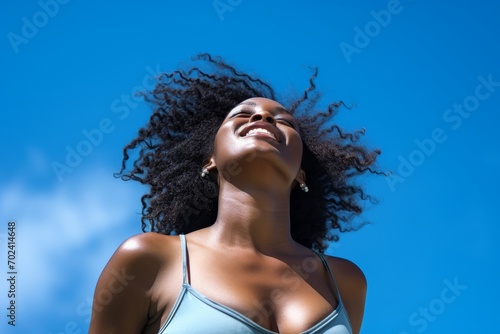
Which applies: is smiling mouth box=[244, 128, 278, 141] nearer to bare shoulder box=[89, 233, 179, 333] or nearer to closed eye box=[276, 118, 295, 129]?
closed eye box=[276, 118, 295, 129]

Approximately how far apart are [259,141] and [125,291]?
A: 4.41ft

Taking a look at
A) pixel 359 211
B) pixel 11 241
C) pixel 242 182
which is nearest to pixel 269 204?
pixel 242 182

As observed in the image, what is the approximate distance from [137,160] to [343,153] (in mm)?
1662

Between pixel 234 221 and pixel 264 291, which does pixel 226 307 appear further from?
pixel 234 221

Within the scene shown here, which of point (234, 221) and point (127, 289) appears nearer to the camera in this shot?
point (127, 289)

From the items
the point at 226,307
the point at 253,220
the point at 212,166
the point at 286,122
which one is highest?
the point at 286,122

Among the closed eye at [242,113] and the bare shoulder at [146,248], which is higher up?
the closed eye at [242,113]

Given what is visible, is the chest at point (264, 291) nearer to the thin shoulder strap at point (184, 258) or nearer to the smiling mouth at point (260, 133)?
the thin shoulder strap at point (184, 258)

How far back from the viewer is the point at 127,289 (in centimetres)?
415

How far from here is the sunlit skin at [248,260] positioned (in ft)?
13.6

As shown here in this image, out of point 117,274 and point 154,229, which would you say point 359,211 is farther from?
point 117,274

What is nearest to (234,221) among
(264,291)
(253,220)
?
(253,220)

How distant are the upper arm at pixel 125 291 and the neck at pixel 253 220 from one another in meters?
0.55

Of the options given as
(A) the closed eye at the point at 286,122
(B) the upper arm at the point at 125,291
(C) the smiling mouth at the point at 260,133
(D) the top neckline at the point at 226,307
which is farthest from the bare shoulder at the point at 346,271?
(B) the upper arm at the point at 125,291
